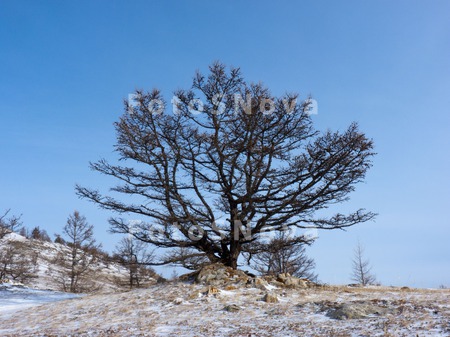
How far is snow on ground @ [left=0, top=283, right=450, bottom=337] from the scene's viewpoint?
245 inches

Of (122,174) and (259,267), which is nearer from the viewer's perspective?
(122,174)

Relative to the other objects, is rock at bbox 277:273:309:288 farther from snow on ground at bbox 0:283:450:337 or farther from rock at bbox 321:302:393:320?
rock at bbox 321:302:393:320

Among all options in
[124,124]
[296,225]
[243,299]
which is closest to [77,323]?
[243,299]

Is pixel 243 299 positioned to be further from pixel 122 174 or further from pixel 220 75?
pixel 220 75

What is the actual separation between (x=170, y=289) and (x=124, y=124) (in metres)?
5.16

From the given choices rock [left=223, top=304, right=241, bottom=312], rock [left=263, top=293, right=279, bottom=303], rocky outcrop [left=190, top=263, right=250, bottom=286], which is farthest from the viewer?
rocky outcrop [left=190, top=263, right=250, bottom=286]

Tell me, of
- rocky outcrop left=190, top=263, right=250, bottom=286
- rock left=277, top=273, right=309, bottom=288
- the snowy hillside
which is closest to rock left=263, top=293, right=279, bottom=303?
rocky outcrop left=190, top=263, right=250, bottom=286

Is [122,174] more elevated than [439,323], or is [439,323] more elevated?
[122,174]

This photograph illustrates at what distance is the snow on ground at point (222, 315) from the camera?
6.21 metres

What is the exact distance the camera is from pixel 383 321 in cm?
634

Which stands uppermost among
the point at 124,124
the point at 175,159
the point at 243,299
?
the point at 124,124

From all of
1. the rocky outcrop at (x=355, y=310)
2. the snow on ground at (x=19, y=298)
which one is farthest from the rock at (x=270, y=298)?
the snow on ground at (x=19, y=298)

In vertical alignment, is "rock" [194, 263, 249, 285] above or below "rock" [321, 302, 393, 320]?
above

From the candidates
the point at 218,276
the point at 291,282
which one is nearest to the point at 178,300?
the point at 218,276
